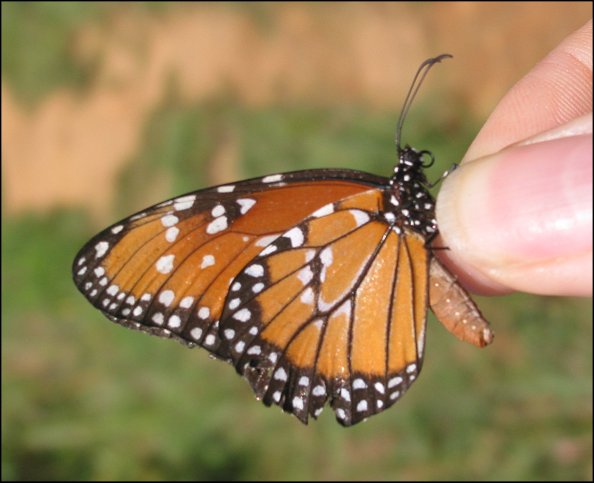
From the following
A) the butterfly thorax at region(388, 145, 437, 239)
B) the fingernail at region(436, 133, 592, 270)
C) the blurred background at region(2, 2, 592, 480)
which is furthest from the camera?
the blurred background at region(2, 2, 592, 480)

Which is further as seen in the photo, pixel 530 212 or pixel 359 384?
pixel 359 384

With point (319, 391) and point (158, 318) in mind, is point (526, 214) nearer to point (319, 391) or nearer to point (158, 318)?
point (319, 391)

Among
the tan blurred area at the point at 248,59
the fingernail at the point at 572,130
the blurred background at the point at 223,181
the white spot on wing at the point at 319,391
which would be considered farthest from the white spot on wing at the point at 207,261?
the tan blurred area at the point at 248,59

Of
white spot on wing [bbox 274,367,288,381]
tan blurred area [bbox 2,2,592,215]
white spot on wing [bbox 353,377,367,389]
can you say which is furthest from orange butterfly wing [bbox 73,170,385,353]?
tan blurred area [bbox 2,2,592,215]

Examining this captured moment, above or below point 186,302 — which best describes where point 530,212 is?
above

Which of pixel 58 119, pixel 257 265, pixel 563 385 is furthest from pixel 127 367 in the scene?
pixel 58 119

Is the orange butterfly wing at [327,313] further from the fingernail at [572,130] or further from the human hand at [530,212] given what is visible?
the fingernail at [572,130]

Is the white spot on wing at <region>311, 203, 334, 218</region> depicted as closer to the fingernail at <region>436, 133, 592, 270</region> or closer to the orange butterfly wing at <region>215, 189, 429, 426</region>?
the orange butterfly wing at <region>215, 189, 429, 426</region>

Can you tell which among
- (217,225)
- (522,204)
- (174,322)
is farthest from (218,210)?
(522,204)
